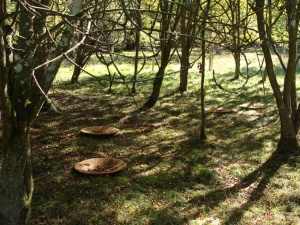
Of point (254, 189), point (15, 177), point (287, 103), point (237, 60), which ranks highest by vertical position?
point (237, 60)

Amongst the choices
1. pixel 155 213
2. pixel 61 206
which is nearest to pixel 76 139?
pixel 61 206

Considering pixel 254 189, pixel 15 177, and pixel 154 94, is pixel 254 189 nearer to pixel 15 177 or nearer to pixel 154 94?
pixel 15 177

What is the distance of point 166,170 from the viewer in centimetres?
621

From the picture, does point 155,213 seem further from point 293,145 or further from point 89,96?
point 89,96

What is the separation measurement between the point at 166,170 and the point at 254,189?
1517 millimetres

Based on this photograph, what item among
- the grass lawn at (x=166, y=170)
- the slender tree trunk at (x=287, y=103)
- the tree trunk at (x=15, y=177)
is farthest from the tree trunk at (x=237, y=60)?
the tree trunk at (x=15, y=177)

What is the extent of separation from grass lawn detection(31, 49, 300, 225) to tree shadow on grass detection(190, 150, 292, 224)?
0.02m

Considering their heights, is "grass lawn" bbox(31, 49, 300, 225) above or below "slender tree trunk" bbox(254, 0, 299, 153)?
below

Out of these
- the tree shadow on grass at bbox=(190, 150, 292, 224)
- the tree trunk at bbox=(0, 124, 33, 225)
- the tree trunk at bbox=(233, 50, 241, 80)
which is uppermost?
the tree trunk at bbox=(233, 50, 241, 80)

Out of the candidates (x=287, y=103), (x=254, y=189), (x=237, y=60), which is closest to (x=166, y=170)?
(x=254, y=189)

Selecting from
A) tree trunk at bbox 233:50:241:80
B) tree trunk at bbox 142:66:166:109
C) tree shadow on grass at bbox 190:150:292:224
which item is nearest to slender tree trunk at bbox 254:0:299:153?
tree shadow on grass at bbox 190:150:292:224

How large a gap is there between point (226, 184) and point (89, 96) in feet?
24.6

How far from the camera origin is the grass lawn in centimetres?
479

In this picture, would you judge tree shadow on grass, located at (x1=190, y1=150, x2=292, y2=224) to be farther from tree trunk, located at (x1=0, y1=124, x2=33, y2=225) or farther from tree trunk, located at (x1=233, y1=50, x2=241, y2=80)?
tree trunk, located at (x1=0, y1=124, x2=33, y2=225)
